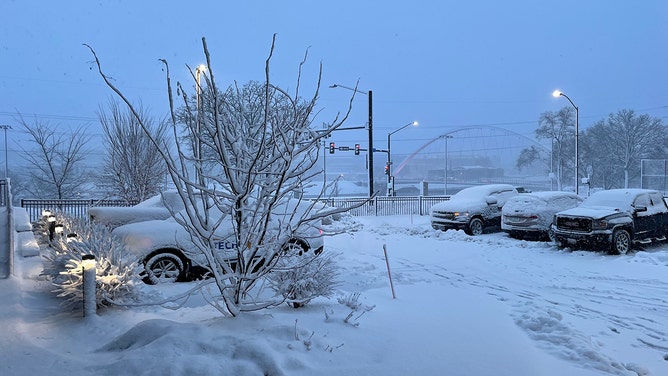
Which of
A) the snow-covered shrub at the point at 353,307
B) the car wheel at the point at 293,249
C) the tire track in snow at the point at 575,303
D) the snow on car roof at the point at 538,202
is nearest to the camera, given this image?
the tire track in snow at the point at 575,303

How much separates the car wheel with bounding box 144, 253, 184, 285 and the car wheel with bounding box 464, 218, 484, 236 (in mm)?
10624

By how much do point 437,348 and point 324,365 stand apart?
118 cm

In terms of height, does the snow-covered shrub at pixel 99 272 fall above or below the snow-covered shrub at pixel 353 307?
above

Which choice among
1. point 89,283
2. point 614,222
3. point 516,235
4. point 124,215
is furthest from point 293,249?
point 516,235

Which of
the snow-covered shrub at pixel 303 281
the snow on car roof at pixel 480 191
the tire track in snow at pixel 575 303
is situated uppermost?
the snow on car roof at pixel 480 191

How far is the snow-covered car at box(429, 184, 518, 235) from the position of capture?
16.3 metres

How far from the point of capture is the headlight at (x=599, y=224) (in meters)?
11.7

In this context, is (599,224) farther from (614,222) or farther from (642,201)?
(642,201)

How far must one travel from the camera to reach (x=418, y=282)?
877cm

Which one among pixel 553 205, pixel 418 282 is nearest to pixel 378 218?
pixel 553 205

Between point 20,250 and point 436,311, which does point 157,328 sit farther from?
point 20,250

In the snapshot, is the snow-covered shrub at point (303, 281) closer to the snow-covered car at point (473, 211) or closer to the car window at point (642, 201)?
the car window at point (642, 201)

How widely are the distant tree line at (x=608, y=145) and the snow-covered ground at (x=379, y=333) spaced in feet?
151

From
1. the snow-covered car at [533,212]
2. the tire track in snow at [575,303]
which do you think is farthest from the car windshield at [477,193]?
the tire track in snow at [575,303]
